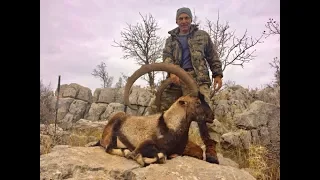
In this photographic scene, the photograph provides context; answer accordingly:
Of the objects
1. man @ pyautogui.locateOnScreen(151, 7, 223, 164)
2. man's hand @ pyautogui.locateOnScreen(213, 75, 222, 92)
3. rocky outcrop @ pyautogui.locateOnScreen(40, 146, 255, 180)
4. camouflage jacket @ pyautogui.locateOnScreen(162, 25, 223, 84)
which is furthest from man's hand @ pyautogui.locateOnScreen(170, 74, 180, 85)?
rocky outcrop @ pyautogui.locateOnScreen(40, 146, 255, 180)

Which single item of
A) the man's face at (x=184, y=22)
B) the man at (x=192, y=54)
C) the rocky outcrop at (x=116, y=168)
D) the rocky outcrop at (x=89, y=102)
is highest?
the man's face at (x=184, y=22)

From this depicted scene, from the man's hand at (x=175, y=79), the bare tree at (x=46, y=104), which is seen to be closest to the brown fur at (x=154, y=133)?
the man's hand at (x=175, y=79)

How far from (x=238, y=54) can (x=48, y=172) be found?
115 inches

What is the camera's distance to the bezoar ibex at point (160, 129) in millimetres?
5273

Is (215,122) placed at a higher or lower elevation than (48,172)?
higher

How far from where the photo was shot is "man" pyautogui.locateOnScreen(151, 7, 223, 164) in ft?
18.1

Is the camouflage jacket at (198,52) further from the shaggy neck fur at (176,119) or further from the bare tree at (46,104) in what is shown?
the bare tree at (46,104)

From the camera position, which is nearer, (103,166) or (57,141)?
(103,166)

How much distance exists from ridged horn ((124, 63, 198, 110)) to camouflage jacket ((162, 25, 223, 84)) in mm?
111

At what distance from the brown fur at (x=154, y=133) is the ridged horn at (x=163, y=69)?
5.5 inches

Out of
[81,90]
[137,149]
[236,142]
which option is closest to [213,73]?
[236,142]

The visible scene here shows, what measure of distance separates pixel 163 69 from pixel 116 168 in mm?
1391
